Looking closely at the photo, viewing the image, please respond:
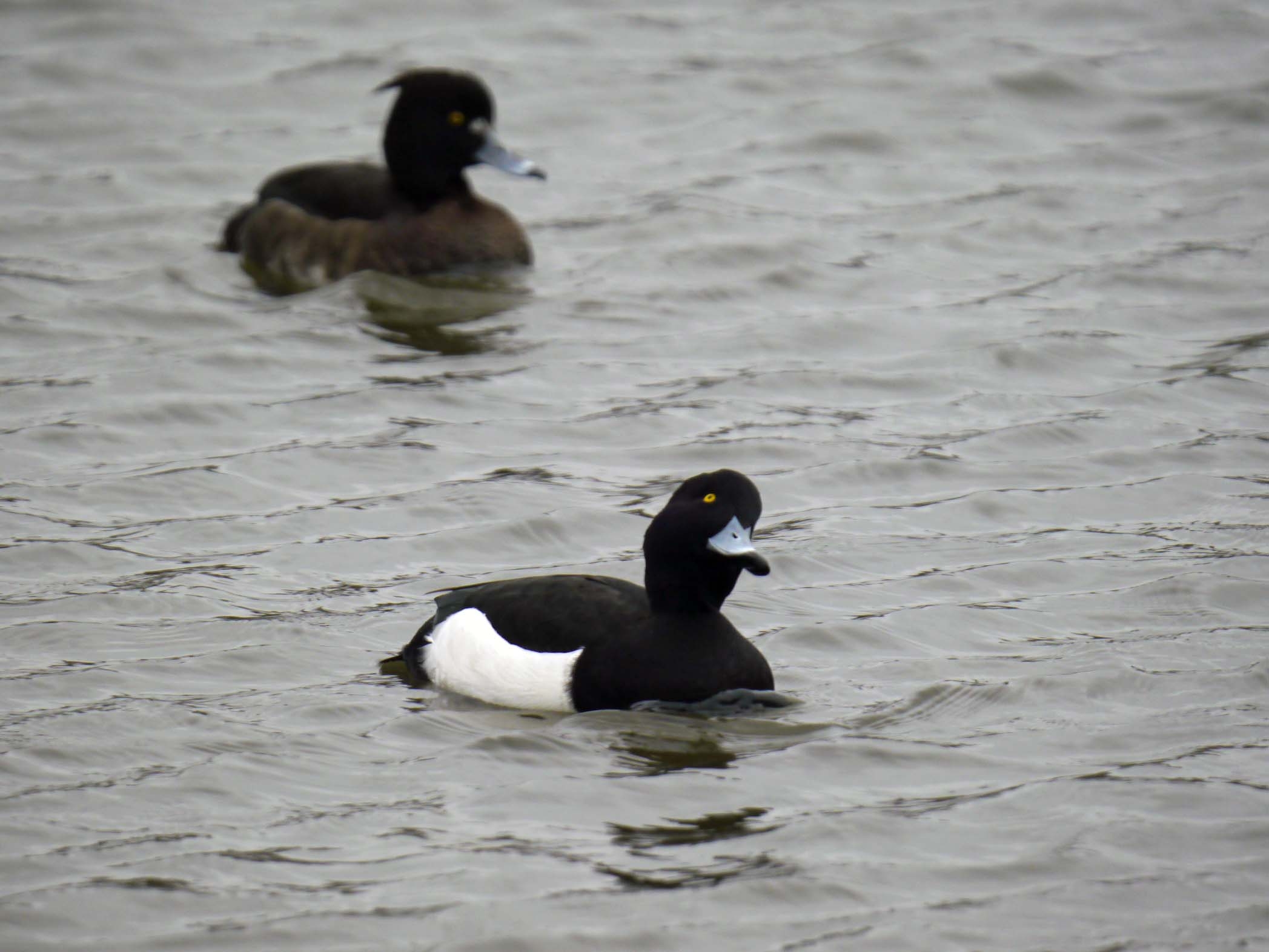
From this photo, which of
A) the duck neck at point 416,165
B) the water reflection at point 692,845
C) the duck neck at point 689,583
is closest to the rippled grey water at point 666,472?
the water reflection at point 692,845

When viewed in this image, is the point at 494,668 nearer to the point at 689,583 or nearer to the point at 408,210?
the point at 689,583

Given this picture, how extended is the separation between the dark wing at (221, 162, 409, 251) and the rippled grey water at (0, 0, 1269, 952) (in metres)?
0.50

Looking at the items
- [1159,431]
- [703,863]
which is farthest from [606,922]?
[1159,431]

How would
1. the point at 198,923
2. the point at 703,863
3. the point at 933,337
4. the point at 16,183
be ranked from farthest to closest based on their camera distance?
the point at 16,183, the point at 933,337, the point at 703,863, the point at 198,923

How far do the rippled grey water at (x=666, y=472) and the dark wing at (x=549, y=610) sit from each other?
0.24m

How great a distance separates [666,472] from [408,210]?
3279mm

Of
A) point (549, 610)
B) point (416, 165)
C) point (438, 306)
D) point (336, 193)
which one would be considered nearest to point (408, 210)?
point (416, 165)

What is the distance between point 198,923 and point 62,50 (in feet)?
36.7

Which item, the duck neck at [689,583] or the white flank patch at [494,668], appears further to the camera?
the white flank patch at [494,668]

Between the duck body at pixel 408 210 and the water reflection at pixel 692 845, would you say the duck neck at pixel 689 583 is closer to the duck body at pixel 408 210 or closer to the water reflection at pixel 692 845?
the water reflection at pixel 692 845

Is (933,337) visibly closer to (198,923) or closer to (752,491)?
(752,491)

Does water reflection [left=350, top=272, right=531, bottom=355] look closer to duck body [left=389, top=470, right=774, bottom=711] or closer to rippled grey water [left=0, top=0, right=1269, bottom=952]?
rippled grey water [left=0, top=0, right=1269, bottom=952]

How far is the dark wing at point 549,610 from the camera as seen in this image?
6078 mm

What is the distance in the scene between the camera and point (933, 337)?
10.1 meters
